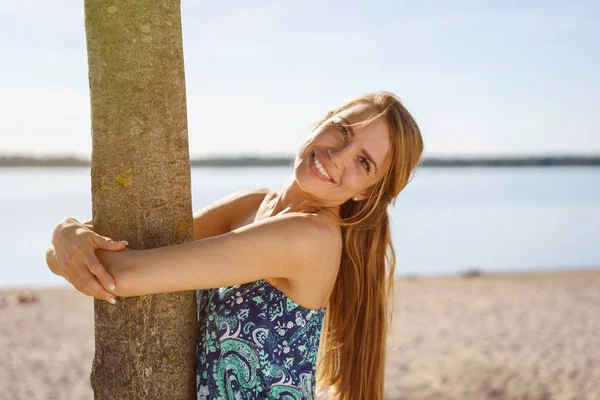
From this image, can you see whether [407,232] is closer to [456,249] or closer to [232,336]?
[456,249]

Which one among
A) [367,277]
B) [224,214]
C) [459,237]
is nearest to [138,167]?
[224,214]

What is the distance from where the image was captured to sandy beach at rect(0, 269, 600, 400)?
5586mm

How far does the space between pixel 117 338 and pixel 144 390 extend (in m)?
0.18

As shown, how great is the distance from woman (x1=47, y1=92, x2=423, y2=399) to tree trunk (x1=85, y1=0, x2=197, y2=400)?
0.41 feet

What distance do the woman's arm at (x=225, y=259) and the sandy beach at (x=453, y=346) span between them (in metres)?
1.54

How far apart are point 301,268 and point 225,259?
285 mm

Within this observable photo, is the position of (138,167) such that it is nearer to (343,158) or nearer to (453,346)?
(343,158)

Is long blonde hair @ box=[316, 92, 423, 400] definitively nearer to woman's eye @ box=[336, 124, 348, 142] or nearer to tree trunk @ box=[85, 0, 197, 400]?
woman's eye @ box=[336, 124, 348, 142]

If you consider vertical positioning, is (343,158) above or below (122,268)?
above

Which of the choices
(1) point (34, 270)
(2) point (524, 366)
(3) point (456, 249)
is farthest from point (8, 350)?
(3) point (456, 249)

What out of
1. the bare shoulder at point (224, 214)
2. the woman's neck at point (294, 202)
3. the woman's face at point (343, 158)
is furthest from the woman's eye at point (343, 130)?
the bare shoulder at point (224, 214)

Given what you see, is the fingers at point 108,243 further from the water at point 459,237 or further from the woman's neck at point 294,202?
the water at point 459,237

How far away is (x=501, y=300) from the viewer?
10.8 meters

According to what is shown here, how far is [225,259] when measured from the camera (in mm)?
1710
